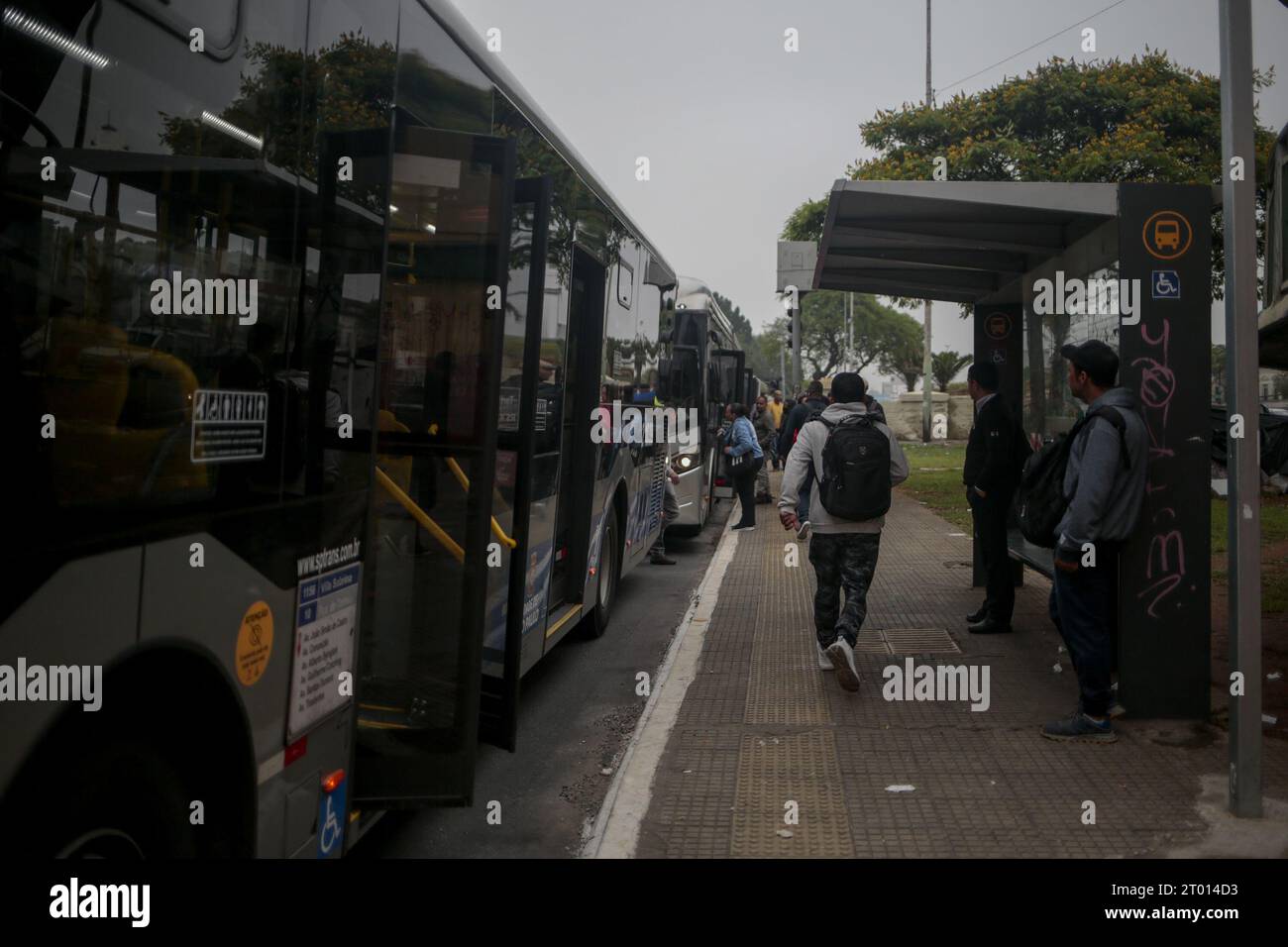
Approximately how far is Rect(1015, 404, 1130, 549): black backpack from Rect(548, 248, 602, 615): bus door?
117 inches

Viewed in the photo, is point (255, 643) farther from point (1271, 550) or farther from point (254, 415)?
point (1271, 550)

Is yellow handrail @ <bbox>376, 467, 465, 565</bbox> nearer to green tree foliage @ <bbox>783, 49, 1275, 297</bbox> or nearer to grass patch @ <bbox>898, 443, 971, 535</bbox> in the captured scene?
grass patch @ <bbox>898, 443, 971, 535</bbox>

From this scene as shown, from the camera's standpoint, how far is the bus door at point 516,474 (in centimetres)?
475

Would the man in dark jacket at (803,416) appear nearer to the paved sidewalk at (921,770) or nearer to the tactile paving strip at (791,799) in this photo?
the paved sidewalk at (921,770)

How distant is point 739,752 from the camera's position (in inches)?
229

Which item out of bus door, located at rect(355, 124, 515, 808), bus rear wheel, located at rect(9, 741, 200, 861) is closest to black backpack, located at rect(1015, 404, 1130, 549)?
bus door, located at rect(355, 124, 515, 808)

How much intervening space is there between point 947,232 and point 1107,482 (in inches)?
122

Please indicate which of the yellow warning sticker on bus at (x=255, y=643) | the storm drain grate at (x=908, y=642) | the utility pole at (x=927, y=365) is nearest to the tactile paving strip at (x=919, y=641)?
the storm drain grate at (x=908, y=642)

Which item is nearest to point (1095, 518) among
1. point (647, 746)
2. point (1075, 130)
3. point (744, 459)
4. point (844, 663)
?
point (844, 663)

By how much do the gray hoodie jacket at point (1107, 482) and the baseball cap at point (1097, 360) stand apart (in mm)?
130

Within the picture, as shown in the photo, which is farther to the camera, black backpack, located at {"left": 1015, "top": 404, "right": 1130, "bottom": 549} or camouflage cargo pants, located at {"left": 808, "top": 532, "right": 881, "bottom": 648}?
camouflage cargo pants, located at {"left": 808, "top": 532, "right": 881, "bottom": 648}

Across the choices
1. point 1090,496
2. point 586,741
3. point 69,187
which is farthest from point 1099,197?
point 69,187

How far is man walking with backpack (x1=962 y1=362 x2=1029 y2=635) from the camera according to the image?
8398 mm
